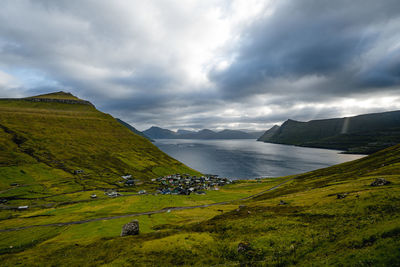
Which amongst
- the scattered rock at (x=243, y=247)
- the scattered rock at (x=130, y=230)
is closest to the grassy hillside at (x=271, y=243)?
the scattered rock at (x=243, y=247)

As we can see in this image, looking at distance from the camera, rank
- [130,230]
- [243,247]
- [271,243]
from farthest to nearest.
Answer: [130,230], [271,243], [243,247]

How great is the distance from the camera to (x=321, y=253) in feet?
73.0

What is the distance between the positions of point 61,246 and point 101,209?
151 ft

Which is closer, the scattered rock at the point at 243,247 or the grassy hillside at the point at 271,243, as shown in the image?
the grassy hillside at the point at 271,243

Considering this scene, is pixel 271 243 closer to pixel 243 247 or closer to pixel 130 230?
pixel 243 247

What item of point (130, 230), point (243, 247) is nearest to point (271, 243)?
point (243, 247)

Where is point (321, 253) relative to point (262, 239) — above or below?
above

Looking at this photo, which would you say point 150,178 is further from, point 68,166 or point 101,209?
point 101,209

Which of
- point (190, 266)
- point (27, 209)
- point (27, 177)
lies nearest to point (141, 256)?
point (190, 266)

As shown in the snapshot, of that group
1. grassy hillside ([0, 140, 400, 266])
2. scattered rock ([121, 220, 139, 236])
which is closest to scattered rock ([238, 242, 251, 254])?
grassy hillside ([0, 140, 400, 266])

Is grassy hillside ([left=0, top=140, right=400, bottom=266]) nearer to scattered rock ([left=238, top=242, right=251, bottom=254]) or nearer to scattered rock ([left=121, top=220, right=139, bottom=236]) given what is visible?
scattered rock ([left=238, top=242, right=251, bottom=254])

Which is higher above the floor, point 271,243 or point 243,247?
point 271,243

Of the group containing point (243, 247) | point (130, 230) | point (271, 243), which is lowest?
point (130, 230)

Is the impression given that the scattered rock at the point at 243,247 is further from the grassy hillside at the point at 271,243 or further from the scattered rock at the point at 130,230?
the scattered rock at the point at 130,230
